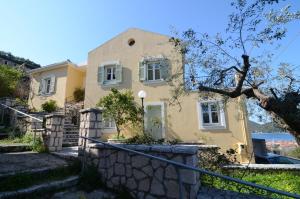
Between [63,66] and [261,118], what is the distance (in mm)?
15340

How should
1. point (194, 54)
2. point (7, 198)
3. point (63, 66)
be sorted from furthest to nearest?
point (63, 66), point (194, 54), point (7, 198)

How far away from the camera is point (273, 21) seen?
6629mm

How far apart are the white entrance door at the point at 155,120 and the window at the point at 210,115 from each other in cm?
244

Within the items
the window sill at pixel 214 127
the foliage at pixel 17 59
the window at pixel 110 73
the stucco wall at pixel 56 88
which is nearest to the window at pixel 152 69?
the window at pixel 110 73

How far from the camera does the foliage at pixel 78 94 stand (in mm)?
17969

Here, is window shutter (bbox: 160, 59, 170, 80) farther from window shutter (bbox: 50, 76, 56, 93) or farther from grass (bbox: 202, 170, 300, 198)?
window shutter (bbox: 50, 76, 56, 93)

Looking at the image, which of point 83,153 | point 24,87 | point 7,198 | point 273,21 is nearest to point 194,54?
point 273,21

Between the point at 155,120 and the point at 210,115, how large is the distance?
11.1 ft

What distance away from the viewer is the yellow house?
17.5 metres

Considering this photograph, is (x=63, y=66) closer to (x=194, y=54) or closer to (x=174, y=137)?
(x=174, y=137)

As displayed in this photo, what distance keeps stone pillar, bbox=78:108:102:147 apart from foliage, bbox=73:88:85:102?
1190cm

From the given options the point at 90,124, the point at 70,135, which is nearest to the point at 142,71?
the point at 70,135

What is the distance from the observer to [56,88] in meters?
17.8

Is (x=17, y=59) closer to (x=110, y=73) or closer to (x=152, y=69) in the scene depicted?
(x=110, y=73)
